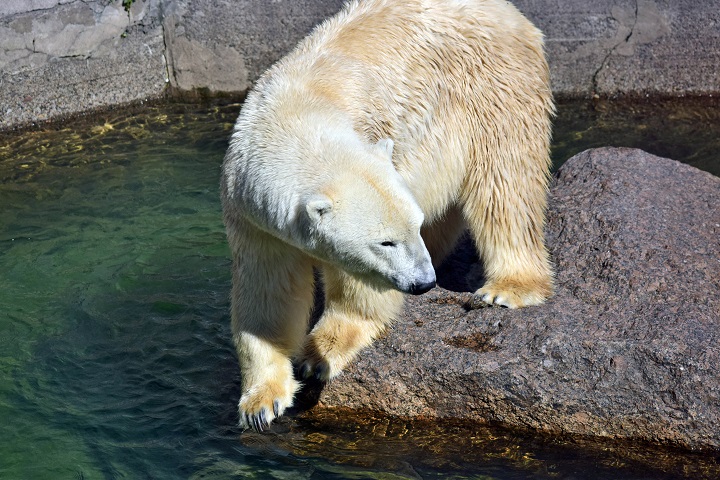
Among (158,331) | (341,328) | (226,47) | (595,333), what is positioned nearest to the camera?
(595,333)

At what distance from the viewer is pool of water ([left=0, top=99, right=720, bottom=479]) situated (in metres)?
3.41

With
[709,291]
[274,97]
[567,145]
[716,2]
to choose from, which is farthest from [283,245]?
[716,2]

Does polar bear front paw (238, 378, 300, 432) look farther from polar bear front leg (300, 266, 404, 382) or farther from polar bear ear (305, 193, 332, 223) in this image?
polar bear ear (305, 193, 332, 223)

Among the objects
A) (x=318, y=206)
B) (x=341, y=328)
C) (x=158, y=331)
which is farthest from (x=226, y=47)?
(x=318, y=206)

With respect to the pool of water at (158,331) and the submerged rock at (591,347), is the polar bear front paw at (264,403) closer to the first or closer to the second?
the pool of water at (158,331)

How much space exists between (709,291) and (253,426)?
6.61 ft

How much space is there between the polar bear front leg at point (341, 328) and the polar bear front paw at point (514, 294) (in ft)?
1.44

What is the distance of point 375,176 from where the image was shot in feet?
9.16

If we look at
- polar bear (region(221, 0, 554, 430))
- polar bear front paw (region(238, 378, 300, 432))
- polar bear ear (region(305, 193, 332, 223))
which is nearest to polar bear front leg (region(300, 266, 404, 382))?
polar bear (region(221, 0, 554, 430))

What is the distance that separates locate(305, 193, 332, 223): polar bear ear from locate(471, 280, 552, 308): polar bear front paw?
53.4 inches

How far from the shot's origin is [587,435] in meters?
3.44

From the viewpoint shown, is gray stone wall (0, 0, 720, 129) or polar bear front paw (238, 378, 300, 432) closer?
polar bear front paw (238, 378, 300, 432)

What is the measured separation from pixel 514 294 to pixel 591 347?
1.70 ft

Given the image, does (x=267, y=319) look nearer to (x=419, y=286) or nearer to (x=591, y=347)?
(x=419, y=286)
